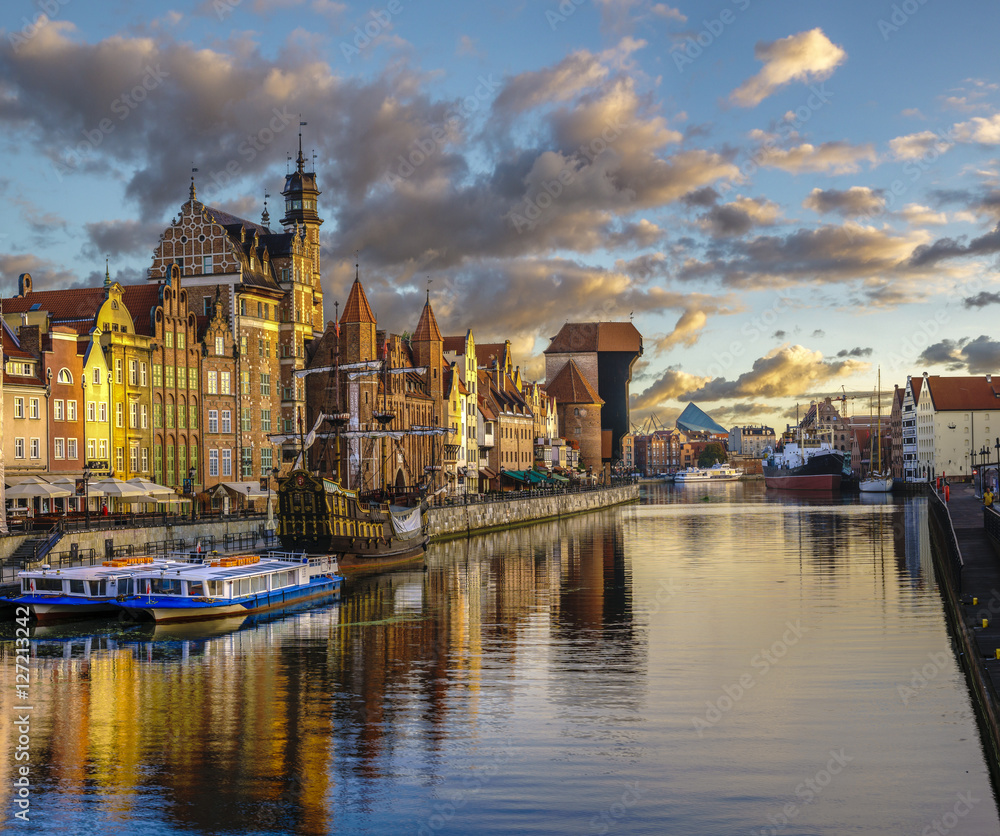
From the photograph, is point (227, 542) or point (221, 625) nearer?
point (221, 625)

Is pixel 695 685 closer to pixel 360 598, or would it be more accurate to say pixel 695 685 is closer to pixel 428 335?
pixel 360 598

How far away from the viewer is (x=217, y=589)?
47.4 metres

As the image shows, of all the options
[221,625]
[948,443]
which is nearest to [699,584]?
[221,625]

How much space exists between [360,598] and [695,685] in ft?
80.9

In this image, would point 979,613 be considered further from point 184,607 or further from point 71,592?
point 71,592

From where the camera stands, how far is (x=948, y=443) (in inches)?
7736
